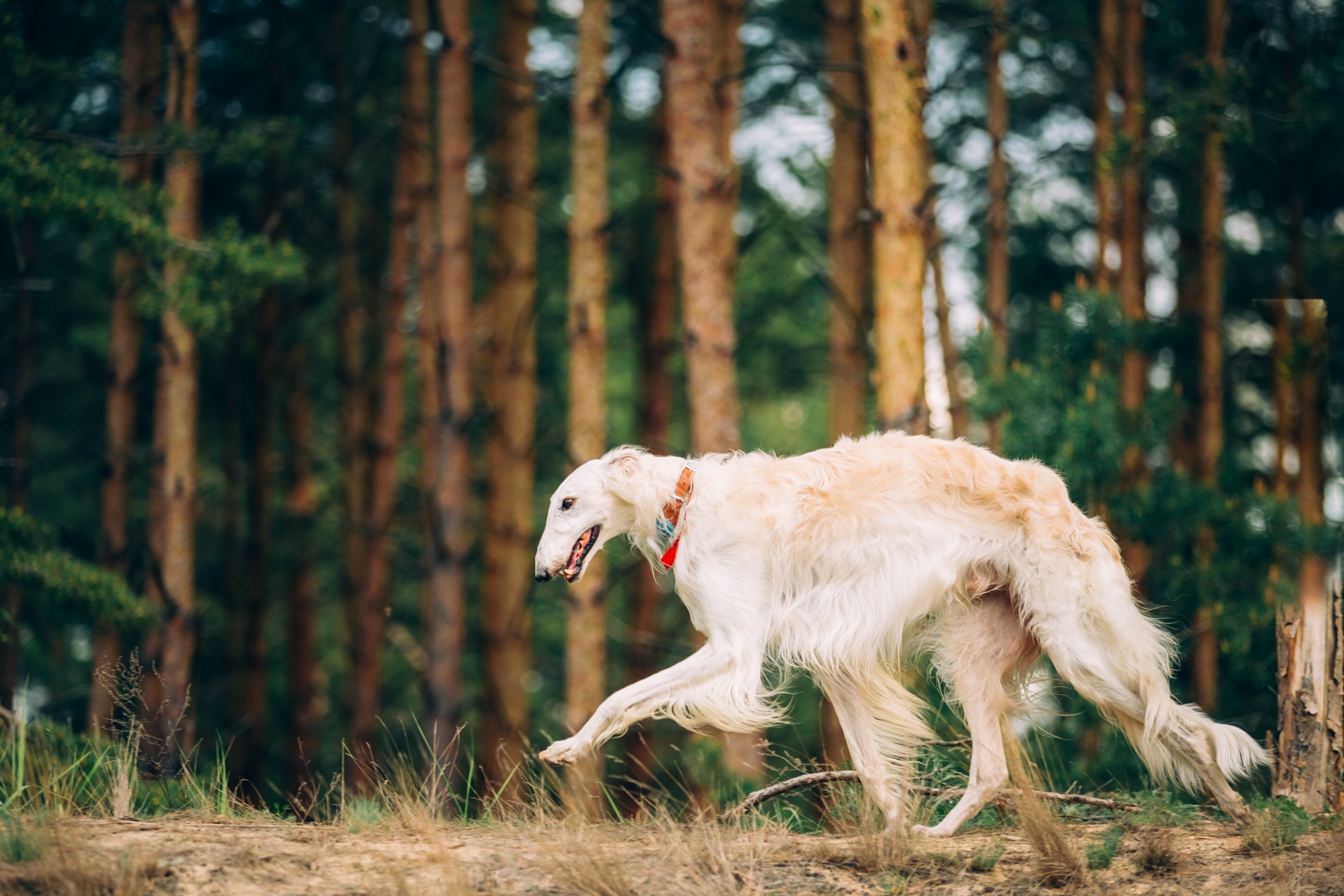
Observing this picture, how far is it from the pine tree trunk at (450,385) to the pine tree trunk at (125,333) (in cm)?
245

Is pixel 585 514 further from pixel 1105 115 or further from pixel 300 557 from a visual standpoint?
pixel 300 557

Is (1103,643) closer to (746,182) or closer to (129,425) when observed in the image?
(129,425)

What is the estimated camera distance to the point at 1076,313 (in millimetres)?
8320

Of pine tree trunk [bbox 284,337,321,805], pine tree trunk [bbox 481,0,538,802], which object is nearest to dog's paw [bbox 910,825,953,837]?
pine tree trunk [bbox 481,0,538,802]

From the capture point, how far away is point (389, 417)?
41.2 ft

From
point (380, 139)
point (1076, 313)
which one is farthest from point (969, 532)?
point (380, 139)

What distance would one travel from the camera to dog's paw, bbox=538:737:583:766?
4410mm

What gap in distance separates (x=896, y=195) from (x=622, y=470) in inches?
119

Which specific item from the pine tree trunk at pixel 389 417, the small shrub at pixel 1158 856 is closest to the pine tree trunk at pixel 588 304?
the pine tree trunk at pixel 389 417

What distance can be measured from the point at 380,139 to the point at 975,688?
39.4 feet

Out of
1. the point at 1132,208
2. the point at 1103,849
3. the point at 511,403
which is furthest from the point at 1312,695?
the point at 511,403

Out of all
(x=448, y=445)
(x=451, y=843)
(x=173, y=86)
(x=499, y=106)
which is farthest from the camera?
(x=499, y=106)

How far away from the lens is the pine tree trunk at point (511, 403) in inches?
473

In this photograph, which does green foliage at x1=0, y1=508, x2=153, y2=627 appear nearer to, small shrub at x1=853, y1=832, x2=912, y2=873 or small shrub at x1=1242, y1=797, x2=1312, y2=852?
small shrub at x1=853, y1=832, x2=912, y2=873
